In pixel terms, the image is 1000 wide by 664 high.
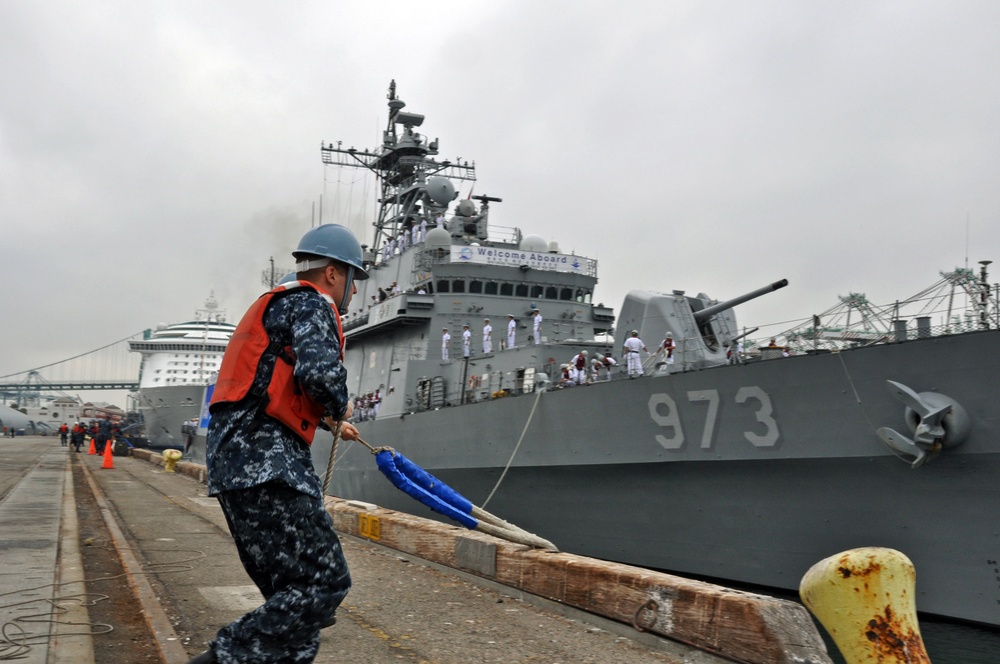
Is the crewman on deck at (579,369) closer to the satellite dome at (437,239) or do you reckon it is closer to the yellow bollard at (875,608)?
the satellite dome at (437,239)

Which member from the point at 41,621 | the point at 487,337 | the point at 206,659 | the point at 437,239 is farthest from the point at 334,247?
the point at 437,239

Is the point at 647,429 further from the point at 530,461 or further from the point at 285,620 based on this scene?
the point at 285,620

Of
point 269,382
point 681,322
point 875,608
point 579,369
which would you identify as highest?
point 681,322

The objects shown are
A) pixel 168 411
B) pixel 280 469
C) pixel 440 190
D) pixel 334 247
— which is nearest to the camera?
pixel 280 469

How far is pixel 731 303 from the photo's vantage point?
1145cm

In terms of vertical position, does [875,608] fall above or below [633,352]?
below

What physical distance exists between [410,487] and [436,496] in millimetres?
267

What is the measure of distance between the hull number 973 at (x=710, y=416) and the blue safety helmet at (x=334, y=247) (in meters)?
7.07

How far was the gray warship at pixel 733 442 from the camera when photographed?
25.8 feet

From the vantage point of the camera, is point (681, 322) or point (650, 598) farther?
point (681, 322)

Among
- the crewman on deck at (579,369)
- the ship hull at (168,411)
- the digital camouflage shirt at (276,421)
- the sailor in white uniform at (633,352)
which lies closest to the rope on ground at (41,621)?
the digital camouflage shirt at (276,421)

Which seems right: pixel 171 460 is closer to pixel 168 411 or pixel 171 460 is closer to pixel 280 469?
pixel 280 469

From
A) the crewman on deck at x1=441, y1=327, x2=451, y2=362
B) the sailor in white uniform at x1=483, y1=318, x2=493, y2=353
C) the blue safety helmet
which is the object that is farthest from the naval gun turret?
the blue safety helmet

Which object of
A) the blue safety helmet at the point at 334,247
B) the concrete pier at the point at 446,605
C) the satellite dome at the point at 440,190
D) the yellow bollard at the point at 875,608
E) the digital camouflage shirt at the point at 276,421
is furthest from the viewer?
the satellite dome at the point at 440,190
